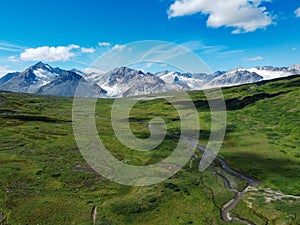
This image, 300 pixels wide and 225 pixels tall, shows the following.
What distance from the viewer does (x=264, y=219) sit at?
197ft

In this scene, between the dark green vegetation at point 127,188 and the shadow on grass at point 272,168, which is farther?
the shadow on grass at point 272,168

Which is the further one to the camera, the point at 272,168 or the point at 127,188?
the point at 272,168

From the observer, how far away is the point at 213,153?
114625 mm

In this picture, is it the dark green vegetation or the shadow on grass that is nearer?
the dark green vegetation

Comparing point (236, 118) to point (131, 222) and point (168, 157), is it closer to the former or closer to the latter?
point (168, 157)

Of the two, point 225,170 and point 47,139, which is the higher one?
point 47,139

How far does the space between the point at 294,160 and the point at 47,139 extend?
90612mm

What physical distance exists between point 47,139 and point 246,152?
7755cm

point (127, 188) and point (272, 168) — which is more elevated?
point (127, 188)

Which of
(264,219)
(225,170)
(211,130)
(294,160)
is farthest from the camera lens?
(211,130)

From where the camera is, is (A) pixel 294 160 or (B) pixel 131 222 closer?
(B) pixel 131 222

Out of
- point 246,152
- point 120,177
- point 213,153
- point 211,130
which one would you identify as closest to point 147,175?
point 120,177

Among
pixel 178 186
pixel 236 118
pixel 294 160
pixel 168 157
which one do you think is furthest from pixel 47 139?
pixel 236 118

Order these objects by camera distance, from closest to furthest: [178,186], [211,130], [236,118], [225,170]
A: [178,186] → [225,170] → [211,130] → [236,118]
